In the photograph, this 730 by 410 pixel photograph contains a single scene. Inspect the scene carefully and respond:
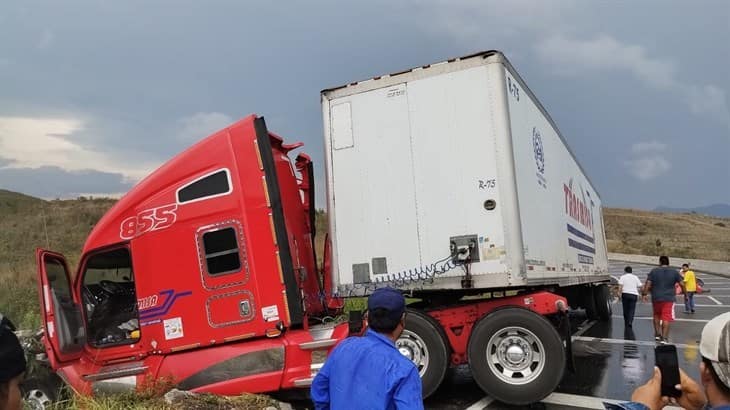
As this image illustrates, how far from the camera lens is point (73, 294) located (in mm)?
6938

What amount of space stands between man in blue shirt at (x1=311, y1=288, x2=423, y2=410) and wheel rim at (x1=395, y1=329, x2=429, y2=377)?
3.83 meters

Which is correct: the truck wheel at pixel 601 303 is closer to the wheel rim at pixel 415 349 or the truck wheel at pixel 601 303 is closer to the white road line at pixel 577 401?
the white road line at pixel 577 401

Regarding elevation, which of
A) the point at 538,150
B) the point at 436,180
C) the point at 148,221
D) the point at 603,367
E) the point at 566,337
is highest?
the point at 538,150

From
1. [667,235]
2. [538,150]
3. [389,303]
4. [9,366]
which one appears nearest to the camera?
[9,366]

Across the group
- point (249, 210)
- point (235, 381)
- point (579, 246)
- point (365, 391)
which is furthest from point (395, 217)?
point (579, 246)

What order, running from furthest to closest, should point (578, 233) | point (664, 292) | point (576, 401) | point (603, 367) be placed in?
point (578, 233) < point (664, 292) < point (603, 367) < point (576, 401)

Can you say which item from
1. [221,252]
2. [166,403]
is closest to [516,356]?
[221,252]

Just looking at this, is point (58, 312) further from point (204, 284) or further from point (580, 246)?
point (580, 246)

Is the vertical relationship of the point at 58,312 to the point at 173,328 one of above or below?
above

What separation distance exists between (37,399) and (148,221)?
2390mm

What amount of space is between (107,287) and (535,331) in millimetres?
5260

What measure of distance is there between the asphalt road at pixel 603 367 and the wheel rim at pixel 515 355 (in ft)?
1.84

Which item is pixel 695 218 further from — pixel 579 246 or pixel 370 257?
pixel 370 257

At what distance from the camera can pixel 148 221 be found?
6531mm
